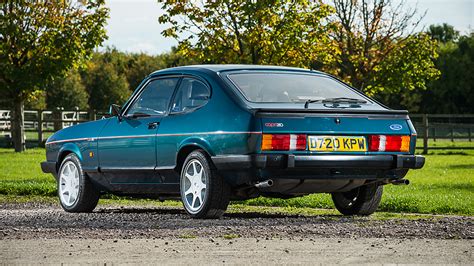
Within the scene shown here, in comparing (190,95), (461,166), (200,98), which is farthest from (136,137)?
(461,166)

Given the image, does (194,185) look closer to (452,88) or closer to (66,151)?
(66,151)

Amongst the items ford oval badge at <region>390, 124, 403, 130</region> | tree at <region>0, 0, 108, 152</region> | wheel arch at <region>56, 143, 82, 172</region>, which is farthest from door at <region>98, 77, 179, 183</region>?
tree at <region>0, 0, 108, 152</region>

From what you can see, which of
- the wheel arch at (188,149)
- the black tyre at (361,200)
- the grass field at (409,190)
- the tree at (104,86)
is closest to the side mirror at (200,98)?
the wheel arch at (188,149)

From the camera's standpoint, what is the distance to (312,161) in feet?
33.0

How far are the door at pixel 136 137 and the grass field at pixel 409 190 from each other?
132 inches

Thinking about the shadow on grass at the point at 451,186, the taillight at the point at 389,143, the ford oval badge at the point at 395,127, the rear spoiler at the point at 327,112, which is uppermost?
the rear spoiler at the point at 327,112

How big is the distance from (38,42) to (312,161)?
27626mm

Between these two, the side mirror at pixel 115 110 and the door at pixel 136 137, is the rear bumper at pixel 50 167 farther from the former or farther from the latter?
the side mirror at pixel 115 110

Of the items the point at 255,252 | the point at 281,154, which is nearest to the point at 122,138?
the point at 281,154

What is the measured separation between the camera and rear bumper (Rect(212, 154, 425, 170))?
32.6 ft

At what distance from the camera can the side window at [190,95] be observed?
1094 cm

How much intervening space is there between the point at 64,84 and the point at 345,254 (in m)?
73.4

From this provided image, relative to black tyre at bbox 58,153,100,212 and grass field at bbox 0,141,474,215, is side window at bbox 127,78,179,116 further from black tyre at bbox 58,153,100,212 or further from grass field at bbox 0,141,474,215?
grass field at bbox 0,141,474,215

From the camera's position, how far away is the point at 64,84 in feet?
261
